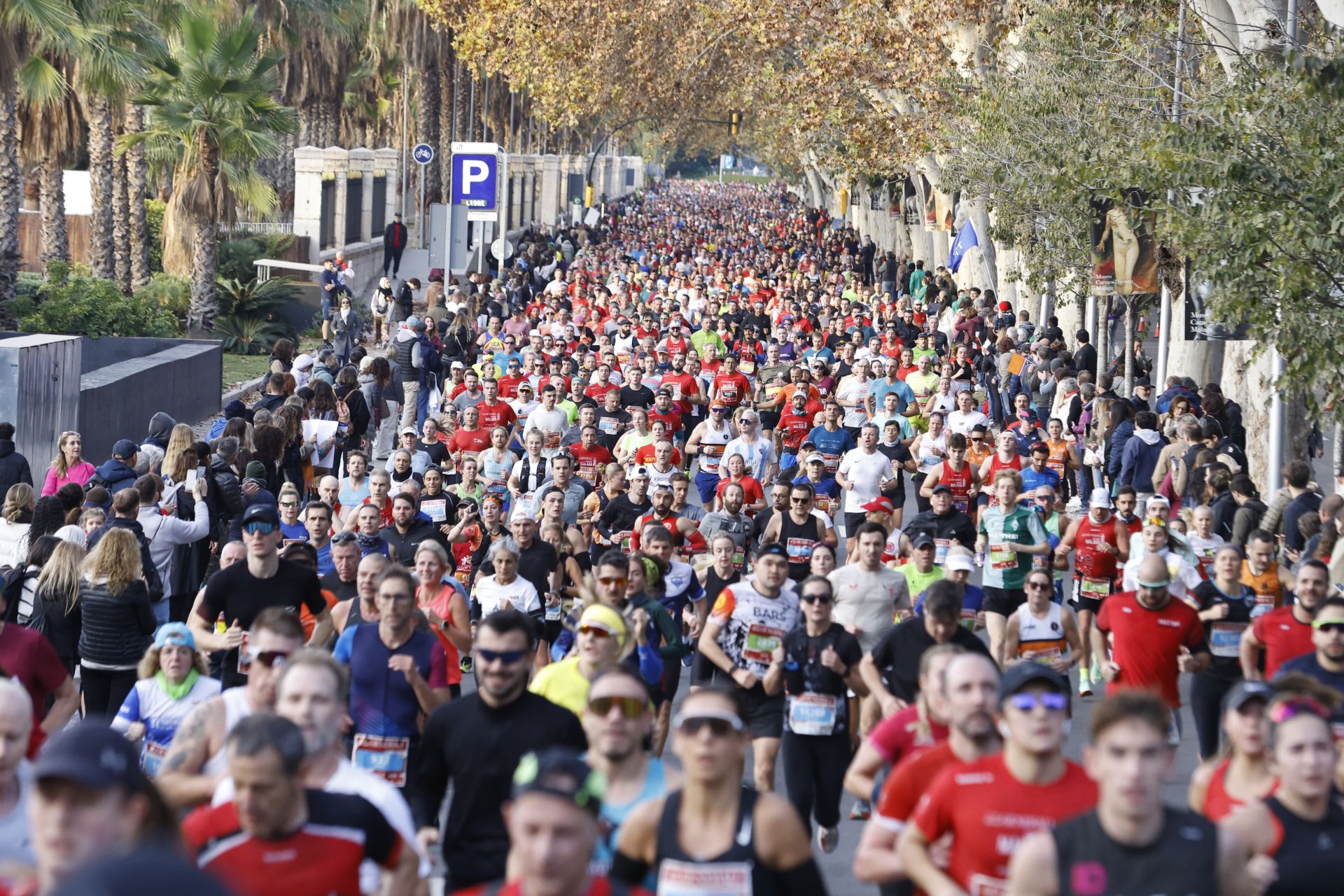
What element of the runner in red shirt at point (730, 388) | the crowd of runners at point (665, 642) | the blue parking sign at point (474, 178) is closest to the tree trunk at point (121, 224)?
the blue parking sign at point (474, 178)

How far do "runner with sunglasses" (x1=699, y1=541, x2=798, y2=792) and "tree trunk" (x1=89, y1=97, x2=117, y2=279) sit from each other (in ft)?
75.9

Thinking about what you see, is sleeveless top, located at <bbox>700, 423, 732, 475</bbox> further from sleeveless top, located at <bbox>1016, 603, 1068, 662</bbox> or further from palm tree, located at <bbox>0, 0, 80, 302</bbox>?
palm tree, located at <bbox>0, 0, 80, 302</bbox>

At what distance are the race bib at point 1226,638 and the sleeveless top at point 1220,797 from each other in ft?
13.0

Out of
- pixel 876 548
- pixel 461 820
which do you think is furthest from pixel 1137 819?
pixel 876 548

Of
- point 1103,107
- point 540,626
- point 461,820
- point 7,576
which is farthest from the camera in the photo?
point 1103,107

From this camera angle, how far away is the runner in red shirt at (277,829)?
4.72 meters

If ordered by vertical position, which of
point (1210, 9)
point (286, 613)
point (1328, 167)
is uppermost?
point (1210, 9)

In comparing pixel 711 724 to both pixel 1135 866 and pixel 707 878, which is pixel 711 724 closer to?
pixel 707 878

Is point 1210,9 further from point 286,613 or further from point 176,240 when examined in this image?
point 176,240

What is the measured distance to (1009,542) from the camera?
12180 mm

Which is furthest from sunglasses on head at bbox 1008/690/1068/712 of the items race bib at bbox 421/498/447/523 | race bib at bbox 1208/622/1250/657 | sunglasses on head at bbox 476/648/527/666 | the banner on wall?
the banner on wall

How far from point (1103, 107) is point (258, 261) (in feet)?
58.4

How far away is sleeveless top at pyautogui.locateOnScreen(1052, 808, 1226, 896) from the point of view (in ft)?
14.6

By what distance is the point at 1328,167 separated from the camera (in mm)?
13500
